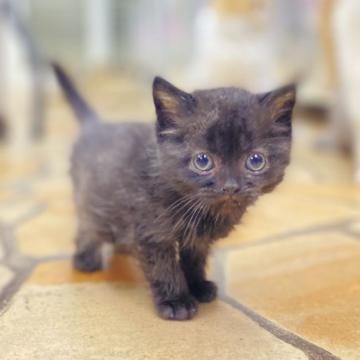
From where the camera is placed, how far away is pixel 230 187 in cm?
115

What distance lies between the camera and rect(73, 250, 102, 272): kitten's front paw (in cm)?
161

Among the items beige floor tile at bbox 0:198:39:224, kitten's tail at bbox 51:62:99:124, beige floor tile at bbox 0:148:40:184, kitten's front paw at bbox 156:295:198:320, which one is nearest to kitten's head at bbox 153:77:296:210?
kitten's front paw at bbox 156:295:198:320

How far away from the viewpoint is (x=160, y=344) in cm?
120

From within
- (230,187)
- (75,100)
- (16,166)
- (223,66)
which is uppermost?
(223,66)

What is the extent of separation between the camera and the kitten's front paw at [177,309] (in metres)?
1.31

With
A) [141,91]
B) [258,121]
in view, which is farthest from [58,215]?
[141,91]

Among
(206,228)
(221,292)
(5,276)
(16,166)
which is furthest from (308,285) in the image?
(16,166)

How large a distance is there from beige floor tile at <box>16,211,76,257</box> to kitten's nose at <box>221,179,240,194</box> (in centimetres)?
77

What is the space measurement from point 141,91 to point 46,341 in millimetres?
4533

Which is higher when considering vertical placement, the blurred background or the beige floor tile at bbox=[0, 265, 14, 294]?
the blurred background

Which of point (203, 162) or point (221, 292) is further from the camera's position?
point (221, 292)

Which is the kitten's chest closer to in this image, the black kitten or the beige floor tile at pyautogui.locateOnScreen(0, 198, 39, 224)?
the black kitten

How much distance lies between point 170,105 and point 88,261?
0.57 meters

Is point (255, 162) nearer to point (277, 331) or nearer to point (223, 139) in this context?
point (223, 139)
